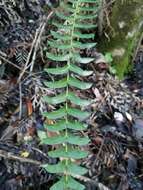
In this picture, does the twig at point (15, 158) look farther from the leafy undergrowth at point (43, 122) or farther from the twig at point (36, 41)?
the twig at point (36, 41)

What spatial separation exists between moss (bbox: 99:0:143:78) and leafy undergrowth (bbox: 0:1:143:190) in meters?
0.09

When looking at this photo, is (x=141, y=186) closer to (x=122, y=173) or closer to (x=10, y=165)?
(x=122, y=173)

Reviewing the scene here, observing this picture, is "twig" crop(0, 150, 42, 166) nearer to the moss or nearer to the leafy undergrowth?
the leafy undergrowth

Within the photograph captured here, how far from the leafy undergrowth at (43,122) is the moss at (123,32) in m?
0.09

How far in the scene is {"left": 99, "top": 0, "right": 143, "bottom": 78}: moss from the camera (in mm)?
2314

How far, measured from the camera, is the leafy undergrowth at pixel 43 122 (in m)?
1.84

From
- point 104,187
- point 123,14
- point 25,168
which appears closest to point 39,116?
point 25,168

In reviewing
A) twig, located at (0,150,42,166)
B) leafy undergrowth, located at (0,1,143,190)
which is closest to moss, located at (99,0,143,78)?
leafy undergrowth, located at (0,1,143,190)

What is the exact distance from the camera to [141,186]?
1.92 m

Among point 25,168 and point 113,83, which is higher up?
point 113,83

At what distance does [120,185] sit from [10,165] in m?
0.51

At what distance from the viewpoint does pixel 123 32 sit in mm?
2340

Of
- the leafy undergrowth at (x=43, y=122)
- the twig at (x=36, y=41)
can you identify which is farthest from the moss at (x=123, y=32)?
the twig at (x=36, y=41)

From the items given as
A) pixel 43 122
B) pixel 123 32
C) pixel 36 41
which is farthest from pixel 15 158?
pixel 123 32
